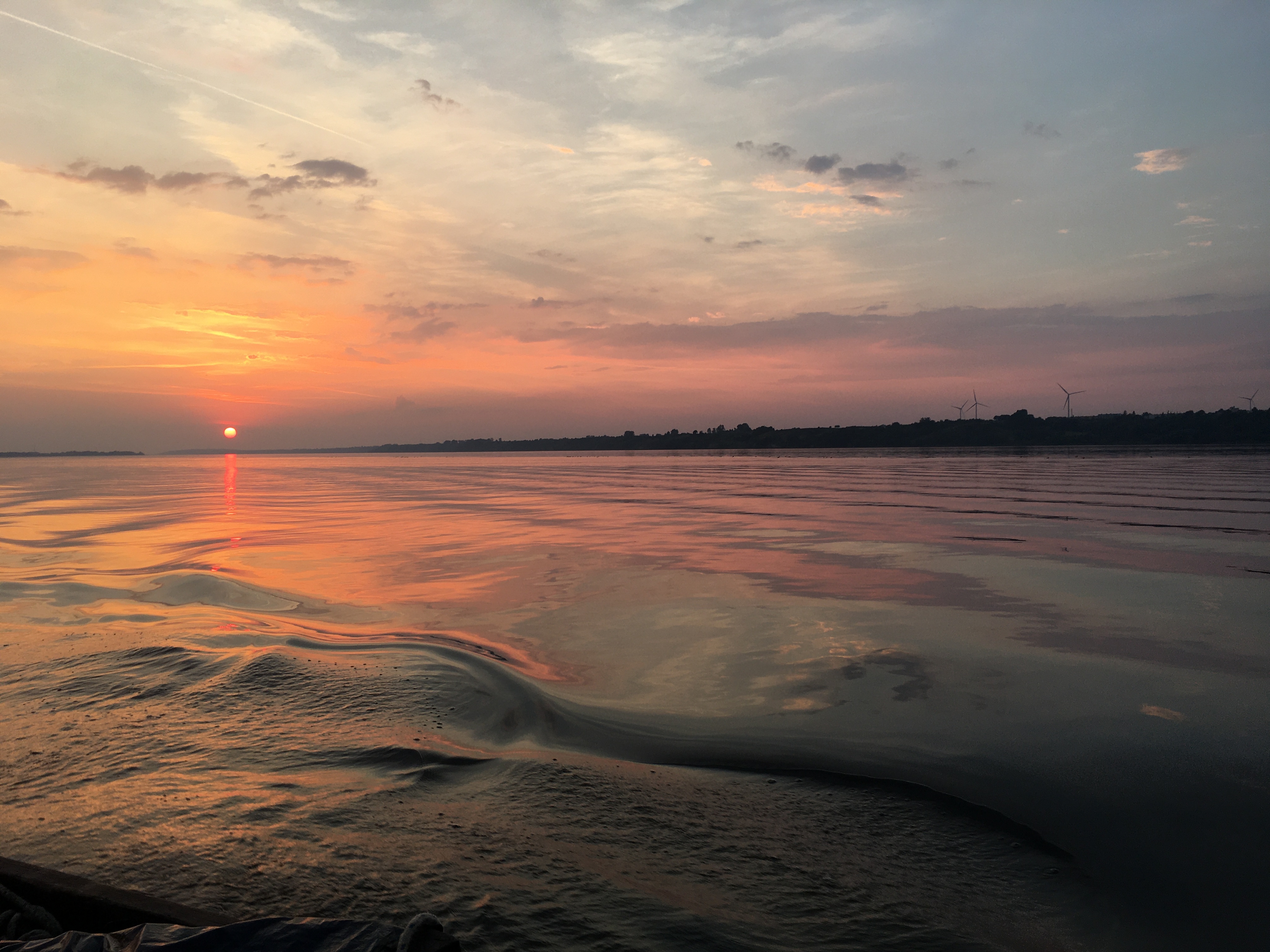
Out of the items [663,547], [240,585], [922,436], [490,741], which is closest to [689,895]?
[490,741]

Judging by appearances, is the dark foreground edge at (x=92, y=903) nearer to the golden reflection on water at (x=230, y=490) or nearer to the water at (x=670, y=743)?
the water at (x=670, y=743)

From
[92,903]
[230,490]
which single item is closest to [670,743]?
[92,903]

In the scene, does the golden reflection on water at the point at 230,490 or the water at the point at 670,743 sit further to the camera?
the golden reflection on water at the point at 230,490

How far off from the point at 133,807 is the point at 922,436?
591ft

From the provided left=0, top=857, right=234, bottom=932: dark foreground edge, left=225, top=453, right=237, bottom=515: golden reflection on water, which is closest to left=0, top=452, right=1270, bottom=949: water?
left=0, top=857, right=234, bottom=932: dark foreground edge

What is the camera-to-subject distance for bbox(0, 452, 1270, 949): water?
3.95 metres

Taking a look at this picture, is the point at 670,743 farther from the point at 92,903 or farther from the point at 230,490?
the point at 230,490

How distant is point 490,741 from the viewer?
6.20m

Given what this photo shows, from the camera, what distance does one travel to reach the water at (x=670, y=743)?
13.0ft

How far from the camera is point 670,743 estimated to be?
20.2ft

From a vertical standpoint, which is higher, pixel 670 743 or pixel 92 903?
pixel 92 903

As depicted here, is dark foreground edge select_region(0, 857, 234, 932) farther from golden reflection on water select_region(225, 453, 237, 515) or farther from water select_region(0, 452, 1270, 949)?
golden reflection on water select_region(225, 453, 237, 515)

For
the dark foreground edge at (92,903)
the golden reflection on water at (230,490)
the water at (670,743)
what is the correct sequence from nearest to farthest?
the dark foreground edge at (92,903) → the water at (670,743) → the golden reflection on water at (230,490)

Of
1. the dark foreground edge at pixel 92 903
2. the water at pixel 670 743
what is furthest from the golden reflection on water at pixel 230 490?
the dark foreground edge at pixel 92 903
